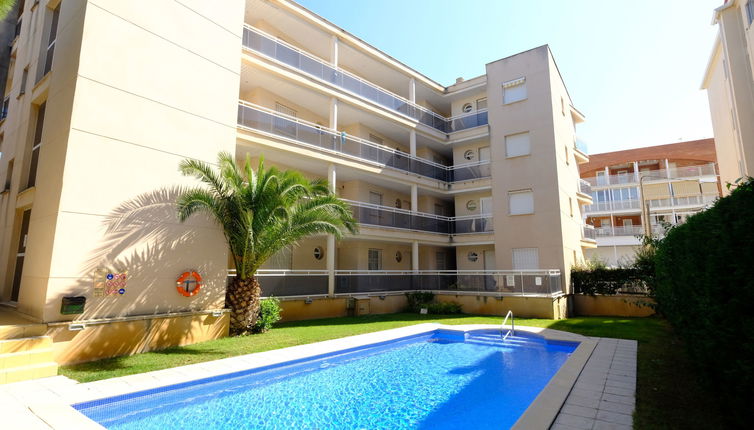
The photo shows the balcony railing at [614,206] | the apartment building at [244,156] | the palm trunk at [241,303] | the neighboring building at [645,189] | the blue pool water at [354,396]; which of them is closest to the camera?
the blue pool water at [354,396]

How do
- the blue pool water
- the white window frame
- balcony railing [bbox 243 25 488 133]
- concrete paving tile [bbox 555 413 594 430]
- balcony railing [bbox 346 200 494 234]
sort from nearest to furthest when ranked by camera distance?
concrete paving tile [bbox 555 413 594 430] < the blue pool water < balcony railing [bbox 243 25 488 133] < balcony railing [bbox 346 200 494 234] < the white window frame

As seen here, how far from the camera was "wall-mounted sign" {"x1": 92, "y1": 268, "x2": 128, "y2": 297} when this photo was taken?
374 inches

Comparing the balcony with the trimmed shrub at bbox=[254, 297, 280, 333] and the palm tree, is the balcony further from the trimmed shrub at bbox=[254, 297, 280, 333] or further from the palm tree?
the trimmed shrub at bbox=[254, 297, 280, 333]

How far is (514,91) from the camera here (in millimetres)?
22594

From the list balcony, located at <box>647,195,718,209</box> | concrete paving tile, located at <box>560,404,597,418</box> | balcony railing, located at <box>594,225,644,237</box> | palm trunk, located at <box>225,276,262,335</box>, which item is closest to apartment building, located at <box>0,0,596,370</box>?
palm trunk, located at <box>225,276,262,335</box>

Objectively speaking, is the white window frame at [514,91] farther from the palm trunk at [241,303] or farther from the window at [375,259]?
the palm trunk at [241,303]

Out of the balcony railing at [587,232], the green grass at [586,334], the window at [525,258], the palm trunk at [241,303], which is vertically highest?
the balcony railing at [587,232]

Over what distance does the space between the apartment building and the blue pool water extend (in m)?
3.85

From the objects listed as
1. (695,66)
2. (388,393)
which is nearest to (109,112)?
(388,393)

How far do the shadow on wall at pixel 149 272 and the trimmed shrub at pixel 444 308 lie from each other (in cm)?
1016

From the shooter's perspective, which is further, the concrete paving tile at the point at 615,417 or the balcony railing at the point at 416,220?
the balcony railing at the point at 416,220

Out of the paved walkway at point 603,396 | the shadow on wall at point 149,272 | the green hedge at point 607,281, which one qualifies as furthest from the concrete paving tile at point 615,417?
the green hedge at point 607,281

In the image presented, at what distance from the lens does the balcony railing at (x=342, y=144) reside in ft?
49.4

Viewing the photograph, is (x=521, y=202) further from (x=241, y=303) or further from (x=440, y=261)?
(x=241, y=303)
